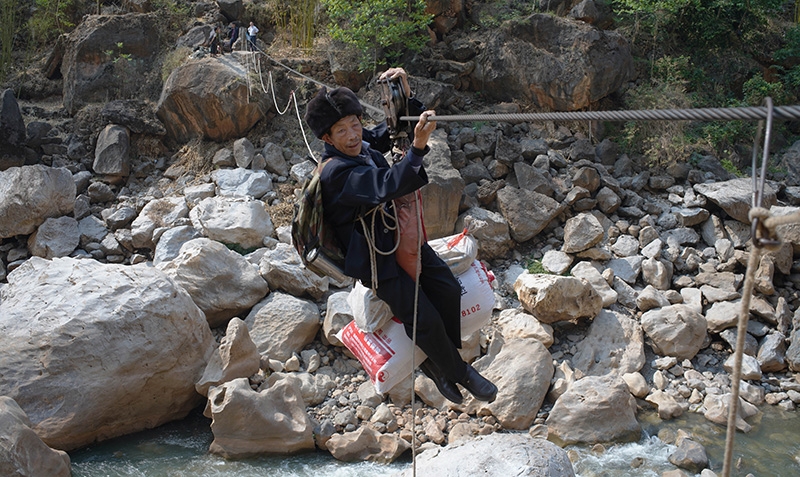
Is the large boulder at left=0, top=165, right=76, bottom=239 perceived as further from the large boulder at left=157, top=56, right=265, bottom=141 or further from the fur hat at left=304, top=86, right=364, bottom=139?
the fur hat at left=304, top=86, right=364, bottom=139

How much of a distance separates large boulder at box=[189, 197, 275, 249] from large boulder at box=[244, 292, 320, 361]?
1.18 m

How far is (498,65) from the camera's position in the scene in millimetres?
9305

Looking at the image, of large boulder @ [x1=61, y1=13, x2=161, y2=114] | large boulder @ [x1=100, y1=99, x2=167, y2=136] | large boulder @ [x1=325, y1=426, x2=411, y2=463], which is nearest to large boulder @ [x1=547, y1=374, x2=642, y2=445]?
large boulder @ [x1=325, y1=426, x2=411, y2=463]

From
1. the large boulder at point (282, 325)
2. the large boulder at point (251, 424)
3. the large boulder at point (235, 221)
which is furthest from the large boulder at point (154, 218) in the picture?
the large boulder at point (251, 424)

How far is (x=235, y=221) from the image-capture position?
728 centimetres

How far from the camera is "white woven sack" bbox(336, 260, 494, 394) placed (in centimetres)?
309

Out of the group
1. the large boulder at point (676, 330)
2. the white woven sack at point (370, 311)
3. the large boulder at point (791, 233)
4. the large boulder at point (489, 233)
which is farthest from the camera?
the large boulder at point (489, 233)

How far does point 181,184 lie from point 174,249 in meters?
1.78

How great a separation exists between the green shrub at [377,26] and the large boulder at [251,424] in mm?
5705

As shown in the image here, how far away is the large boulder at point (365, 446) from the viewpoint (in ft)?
16.7

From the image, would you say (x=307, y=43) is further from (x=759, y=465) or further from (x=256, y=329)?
(x=759, y=465)

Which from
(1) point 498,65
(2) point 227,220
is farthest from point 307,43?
(2) point 227,220

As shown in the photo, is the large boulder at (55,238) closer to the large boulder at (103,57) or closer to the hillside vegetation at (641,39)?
the large boulder at (103,57)

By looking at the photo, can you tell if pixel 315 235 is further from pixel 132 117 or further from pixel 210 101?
pixel 132 117
